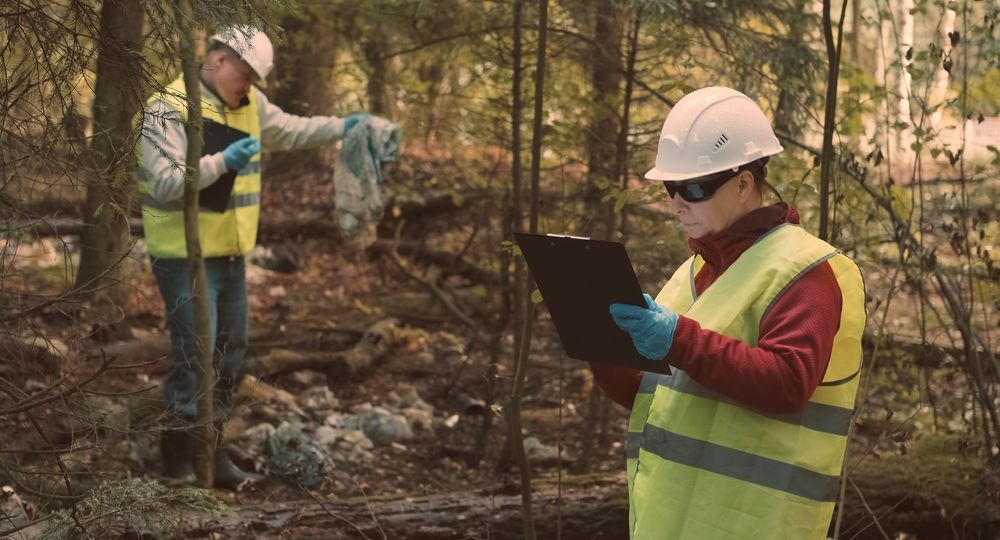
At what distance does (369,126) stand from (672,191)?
3252 millimetres

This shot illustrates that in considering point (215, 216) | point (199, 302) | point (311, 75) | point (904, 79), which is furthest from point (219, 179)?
point (311, 75)

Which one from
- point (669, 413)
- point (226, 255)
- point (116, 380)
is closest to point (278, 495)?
point (226, 255)

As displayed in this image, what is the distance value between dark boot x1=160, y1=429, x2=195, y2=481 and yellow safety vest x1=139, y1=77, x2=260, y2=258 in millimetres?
946

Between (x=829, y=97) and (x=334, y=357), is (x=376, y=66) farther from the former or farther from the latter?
(x=829, y=97)

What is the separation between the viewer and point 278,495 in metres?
5.91

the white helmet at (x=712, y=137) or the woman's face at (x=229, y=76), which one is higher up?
the woman's face at (x=229, y=76)

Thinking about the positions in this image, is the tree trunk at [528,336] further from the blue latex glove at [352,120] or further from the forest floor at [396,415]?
the blue latex glove at [352,120]

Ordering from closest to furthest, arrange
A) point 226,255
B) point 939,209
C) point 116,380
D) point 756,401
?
1. point 756,401
2. point 939,209
3. point 226,255
4. point 116,380

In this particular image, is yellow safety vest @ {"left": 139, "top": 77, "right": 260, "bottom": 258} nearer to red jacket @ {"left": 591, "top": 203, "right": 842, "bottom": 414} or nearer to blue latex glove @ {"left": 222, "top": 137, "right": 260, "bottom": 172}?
blue latex glove @ {"left": 222, "top": 137, "right": 260, "bottom": 172}

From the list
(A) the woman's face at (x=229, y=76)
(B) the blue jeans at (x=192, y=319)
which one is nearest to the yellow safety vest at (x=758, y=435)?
(B) the blue jeans at (x=192, y=319)

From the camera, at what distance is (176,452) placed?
18.7ft

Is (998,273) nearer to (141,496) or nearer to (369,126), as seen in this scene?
(369,126)

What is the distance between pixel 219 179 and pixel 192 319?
74 centimetres

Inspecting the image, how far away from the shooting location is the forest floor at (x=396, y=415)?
15.4 ft
